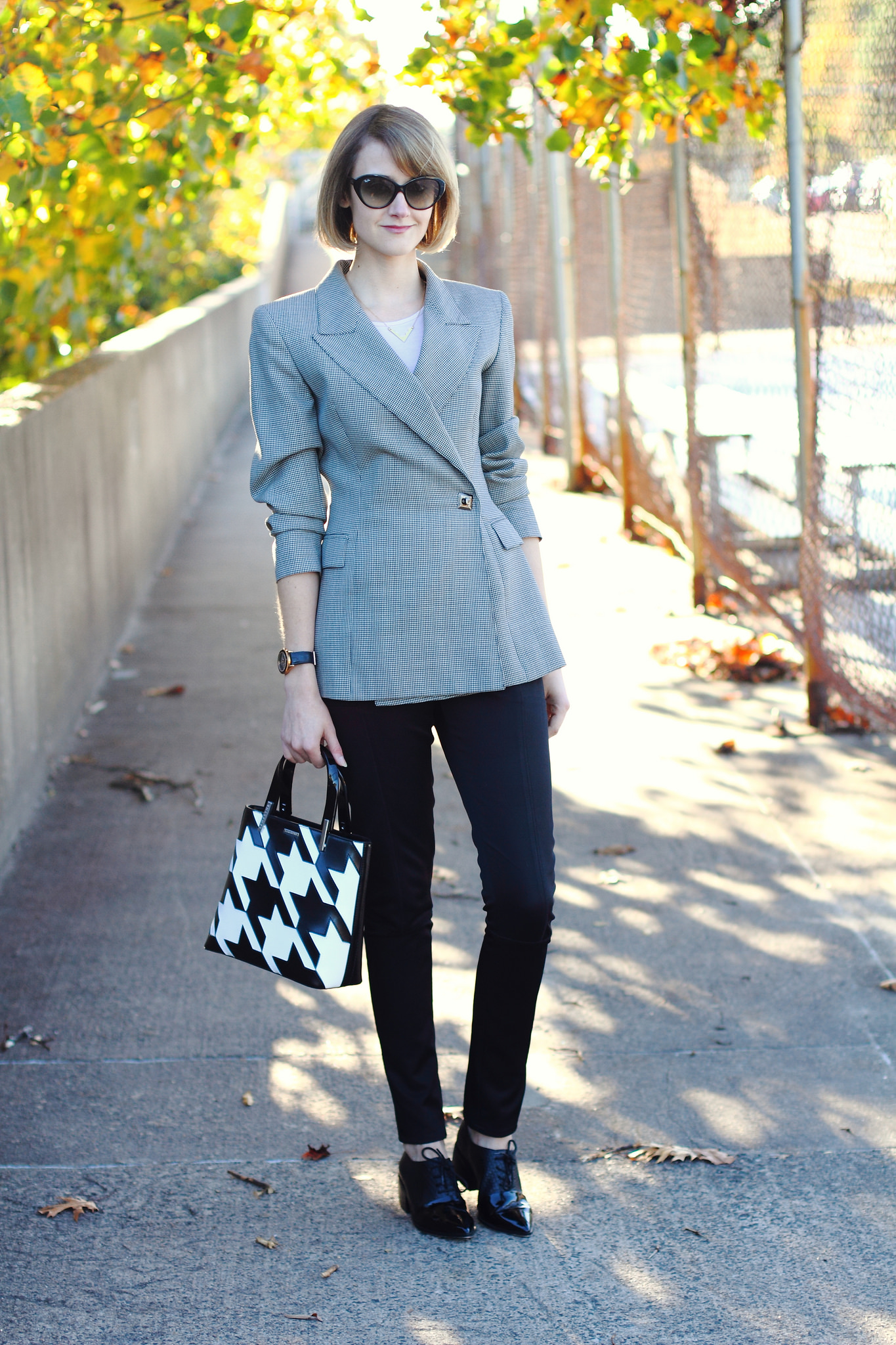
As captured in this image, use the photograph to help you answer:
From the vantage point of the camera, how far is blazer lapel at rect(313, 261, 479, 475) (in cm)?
273

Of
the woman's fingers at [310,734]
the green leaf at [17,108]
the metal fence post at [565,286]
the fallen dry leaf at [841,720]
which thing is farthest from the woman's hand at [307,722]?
the metal fence post at [565,286]

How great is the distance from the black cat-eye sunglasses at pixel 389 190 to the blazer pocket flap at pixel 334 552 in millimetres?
599

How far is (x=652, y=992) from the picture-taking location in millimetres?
3988

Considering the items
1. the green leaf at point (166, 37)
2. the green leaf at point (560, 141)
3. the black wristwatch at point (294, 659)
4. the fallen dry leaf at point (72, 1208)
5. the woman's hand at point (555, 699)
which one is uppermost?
the green leaf at point (166, 37)

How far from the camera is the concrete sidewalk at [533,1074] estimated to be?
2.75m

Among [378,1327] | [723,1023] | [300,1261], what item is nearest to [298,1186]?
[300,1261]

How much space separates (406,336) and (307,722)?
74 cm

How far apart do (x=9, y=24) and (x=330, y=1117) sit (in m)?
3.19

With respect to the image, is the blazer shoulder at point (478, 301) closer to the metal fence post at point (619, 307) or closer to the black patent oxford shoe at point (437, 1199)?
the black patent oxford shoe at point (437, 1199)

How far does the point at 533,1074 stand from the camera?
3609 millimetres

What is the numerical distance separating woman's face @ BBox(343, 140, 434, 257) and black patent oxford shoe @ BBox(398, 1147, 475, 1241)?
5.65 ft

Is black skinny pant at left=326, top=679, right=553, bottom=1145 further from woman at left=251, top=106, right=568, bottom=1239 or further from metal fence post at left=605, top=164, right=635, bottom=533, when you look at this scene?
metal fence post at left=605, top=164, right=635, bottom=533

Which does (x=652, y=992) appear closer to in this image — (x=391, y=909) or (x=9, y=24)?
(x=391, y=909)

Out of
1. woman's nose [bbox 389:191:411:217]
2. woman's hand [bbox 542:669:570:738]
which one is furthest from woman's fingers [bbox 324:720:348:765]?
woman's nose [bbox 389:191:411:217]
